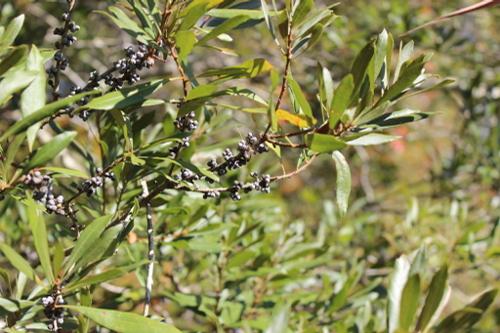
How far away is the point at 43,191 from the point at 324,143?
28 cm

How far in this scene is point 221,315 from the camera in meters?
1.08

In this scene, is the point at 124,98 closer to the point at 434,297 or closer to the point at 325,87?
the point at 325,87

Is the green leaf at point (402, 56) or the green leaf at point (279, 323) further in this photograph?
the green leaf at point (402, 56)

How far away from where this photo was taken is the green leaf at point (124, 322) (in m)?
0.63

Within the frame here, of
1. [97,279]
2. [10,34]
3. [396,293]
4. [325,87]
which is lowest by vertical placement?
[396,293]

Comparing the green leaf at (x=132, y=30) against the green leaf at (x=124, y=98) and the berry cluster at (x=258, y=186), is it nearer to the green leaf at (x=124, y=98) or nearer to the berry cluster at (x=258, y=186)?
the green leaf at (x=124, y=98)

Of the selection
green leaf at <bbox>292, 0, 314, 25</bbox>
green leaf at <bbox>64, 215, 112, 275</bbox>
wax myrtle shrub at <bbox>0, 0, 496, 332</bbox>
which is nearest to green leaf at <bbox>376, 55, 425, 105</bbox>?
wax myrtle shrub at <bbox>0, 0, 496, 332</bbox>

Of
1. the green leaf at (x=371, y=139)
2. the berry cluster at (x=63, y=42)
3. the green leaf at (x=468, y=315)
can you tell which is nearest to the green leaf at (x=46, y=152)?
the berry cluster at (x=63, y=42)

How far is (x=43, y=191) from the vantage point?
62cm

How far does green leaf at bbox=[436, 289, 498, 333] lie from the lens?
2.10ft

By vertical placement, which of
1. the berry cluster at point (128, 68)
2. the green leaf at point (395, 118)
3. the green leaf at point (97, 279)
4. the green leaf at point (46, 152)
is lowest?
the green leaf at point (97, 279)

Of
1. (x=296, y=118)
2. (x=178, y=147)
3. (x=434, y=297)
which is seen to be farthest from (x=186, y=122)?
(x=434, y=297)

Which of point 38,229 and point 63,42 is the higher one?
point 63,42

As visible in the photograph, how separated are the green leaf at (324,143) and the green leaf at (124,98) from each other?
191 mm
